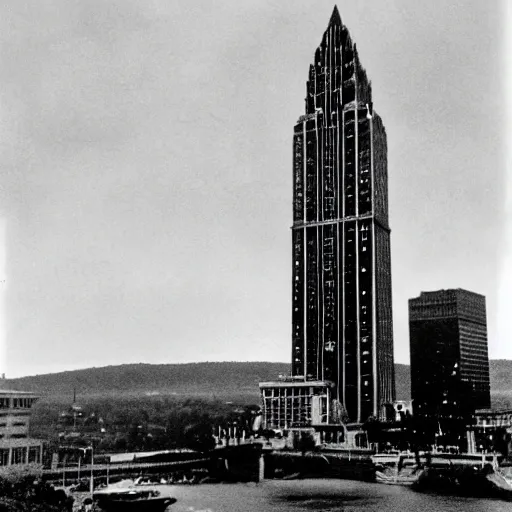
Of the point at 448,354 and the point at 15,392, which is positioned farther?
the point at 448,354

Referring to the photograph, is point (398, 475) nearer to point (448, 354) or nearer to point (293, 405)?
point (293, 405)

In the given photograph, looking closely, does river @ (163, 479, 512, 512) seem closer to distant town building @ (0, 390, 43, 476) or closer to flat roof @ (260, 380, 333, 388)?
distant town building @ (0, 390, 43, 476)

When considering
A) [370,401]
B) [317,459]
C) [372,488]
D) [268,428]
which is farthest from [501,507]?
[370,401]

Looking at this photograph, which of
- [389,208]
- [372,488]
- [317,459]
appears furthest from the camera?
[389,208]

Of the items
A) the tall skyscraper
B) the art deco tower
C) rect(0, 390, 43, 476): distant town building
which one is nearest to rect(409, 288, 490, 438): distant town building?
the tall skyscraper

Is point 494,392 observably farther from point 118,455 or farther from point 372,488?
point 118,455

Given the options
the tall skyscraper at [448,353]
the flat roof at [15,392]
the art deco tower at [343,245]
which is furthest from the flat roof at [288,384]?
the flat roof at [15,392]

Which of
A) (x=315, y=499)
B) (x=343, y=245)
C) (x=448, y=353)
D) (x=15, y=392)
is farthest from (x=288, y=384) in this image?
(x=15, y=392)
